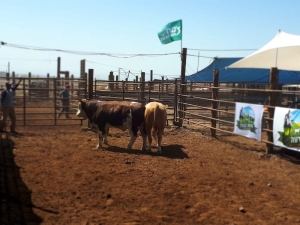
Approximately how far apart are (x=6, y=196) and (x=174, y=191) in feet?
8.53

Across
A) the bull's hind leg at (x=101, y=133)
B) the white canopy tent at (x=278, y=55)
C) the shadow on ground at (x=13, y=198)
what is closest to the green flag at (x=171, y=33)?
the white canopy tent at (x=278, y=55)

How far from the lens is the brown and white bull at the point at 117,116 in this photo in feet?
29.9

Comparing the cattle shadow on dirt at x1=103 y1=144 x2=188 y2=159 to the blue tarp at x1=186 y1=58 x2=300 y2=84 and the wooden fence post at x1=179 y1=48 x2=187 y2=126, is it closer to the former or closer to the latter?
the wooden fence post at x1=179 y1=48 x2=187 y2=126

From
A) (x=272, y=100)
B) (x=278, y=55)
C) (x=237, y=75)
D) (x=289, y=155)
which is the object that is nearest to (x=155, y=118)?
(x=272, y=100)

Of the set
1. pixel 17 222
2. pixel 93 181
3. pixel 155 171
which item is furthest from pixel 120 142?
pixel 17 222

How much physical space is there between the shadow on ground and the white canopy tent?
716 cm

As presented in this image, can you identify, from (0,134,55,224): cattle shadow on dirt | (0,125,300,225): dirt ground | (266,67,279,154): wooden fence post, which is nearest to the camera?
(0,134,55,224): cattle shadow on dirt

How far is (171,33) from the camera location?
13.1 m

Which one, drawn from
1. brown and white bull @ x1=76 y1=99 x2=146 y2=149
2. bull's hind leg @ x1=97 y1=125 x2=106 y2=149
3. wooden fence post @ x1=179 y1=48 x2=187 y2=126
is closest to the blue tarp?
wooden fence post @ x1=179 y1=48 x2=187 y2=126

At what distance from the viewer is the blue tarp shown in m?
15.1

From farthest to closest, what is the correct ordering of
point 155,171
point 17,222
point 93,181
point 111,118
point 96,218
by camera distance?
point 111,118 < point 155,171 < point 93,181 < point 96,218 < point 17,222

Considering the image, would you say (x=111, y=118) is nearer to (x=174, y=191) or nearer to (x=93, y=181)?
(x=93, y=181)

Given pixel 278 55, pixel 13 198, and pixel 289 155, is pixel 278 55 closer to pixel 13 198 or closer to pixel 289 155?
pixel 289 155

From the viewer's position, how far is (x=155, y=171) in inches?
283
